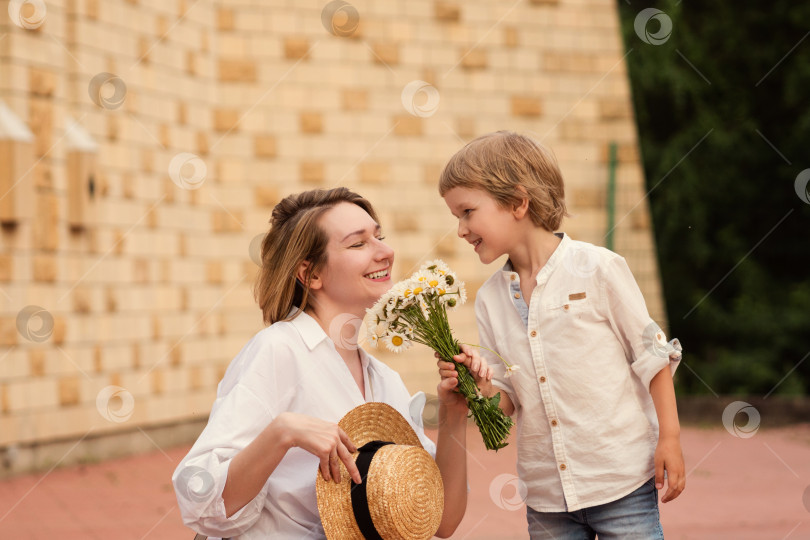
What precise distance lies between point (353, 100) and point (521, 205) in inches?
253

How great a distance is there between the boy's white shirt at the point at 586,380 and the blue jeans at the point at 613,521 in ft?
0.13

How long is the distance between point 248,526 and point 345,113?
690 cm

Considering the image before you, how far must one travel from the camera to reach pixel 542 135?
9.83m

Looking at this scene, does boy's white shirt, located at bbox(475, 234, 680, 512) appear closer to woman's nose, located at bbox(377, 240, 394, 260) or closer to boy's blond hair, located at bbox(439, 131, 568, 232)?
boy's blond hair, located at bbox(439, 131, 568, 232)

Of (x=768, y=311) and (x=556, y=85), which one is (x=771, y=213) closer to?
(x=768, y=311)

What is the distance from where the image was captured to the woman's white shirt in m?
2.67

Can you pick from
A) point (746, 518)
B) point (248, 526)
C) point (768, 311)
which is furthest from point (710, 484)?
point (768, 311)

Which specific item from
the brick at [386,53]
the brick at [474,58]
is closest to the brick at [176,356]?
the brick at [386,53]

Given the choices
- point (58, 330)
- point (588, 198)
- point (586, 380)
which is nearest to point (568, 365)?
point (586, 380)

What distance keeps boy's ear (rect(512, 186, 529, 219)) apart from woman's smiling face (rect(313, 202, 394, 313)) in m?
0.41

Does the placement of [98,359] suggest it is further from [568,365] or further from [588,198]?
[568,365]

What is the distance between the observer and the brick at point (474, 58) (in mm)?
9656

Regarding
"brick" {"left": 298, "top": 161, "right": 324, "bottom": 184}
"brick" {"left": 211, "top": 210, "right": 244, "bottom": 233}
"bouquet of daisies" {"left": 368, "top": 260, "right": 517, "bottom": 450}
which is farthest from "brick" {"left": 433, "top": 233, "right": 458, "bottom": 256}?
"bouquet of daisies" {"left": 368, "top": 260, "right": 517, "bottom": 450}

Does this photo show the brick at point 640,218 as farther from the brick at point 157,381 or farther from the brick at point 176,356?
the brick at point 157,381
